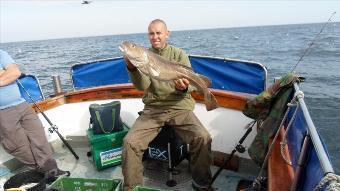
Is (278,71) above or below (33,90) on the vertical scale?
below

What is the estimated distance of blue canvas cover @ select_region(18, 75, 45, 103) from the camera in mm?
5207

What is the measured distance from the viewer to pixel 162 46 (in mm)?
4074

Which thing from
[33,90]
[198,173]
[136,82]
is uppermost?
[136,82]

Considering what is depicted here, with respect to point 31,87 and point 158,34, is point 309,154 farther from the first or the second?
point 31,87

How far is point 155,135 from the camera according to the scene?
3932 mm

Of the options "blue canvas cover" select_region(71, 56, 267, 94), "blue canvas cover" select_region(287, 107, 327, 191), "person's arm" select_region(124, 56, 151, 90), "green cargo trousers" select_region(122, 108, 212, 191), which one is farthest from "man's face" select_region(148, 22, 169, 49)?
"blue canvas cover" select_region(287, 107, 327, 191)

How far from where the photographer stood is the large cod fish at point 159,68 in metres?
3.24

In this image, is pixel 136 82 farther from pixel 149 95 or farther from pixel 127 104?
pixel 127 104

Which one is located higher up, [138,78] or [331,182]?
[138,78]

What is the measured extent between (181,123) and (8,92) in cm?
242

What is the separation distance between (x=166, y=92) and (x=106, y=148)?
1.35 metres

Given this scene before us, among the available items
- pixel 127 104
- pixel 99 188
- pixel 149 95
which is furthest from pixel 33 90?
pixel 99 188

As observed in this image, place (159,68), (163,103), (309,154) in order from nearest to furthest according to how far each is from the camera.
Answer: (309,154), (159,68), (163,103)

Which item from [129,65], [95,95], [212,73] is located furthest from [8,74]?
[212,73]
